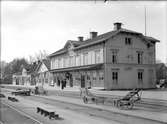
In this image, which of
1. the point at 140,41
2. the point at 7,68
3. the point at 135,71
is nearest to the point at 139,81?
the point at 135,71

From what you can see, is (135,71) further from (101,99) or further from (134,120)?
(134,120)

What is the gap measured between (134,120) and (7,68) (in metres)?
117

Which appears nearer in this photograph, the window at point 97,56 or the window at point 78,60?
the window at point 97,56

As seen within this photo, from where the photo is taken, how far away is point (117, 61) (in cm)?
3988

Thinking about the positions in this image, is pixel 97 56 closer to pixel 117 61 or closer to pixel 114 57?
pixel 114 57

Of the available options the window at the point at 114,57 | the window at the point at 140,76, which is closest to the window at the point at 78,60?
the window at the point at 114,57

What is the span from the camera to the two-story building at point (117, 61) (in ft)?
128

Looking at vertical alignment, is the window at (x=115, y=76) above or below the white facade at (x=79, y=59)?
below

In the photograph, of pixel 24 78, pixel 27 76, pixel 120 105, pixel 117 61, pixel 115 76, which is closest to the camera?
pixel 120 105

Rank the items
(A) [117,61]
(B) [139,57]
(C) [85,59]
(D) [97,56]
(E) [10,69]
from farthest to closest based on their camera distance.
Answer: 1. (E) [10,69]
2. (C) [85,59]
3. (B) [139,57]
4. (D) [97,56]
5. (A) [117,61]

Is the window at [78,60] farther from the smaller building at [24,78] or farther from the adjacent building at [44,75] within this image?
the smaller building at [24,78]

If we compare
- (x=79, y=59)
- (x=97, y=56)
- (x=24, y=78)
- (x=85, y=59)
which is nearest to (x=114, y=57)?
(x=97, y=56)

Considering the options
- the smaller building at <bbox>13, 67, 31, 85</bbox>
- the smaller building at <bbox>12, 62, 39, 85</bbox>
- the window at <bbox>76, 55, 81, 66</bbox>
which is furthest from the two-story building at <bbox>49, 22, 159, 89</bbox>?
the smaller building at <bbox>13, 67, 31, 85</bbox>

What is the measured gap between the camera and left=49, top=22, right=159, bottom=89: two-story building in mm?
39031
